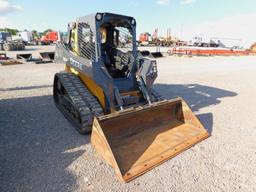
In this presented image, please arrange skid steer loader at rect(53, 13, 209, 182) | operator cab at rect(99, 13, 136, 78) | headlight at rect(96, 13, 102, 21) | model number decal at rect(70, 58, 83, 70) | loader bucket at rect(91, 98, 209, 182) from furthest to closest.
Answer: operator cab at rect(99, 13, 136, 78) < model number decal at rect(70, 58, 83, 70) < headlight at rect(96, 13, 102, 21) < skid steer loader at rect(53, 13, 209, 182) < loader bucket at rect(91, 98, 209, 182)

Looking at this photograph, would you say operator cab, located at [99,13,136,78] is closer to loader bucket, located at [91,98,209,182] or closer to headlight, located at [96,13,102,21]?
headlight, located at [96,13,102,21]

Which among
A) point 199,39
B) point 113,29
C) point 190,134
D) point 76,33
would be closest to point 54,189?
point 190,134

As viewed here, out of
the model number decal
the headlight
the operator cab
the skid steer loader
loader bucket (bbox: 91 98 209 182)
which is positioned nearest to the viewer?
loader bucket (bbox: 91 98 209 182)

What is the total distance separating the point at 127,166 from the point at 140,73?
2.46 metres

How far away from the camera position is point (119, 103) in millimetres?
4465

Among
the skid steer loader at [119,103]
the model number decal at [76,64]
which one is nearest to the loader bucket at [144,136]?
the skid steer loader at [119,103]

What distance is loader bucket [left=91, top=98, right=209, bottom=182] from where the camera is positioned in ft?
10.6

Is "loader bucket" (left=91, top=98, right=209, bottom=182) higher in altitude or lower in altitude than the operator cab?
lower

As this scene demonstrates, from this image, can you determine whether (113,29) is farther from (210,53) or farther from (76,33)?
(210,53)

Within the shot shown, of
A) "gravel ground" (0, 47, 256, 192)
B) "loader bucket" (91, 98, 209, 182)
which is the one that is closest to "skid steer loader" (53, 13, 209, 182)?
"loader bucket" (91, 98, 209, 182)

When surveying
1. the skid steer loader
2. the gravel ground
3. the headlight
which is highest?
the headlight

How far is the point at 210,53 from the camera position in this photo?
2541 cm

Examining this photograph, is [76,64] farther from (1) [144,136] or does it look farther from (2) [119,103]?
(1) [144,136]

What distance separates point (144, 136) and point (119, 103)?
900mm
